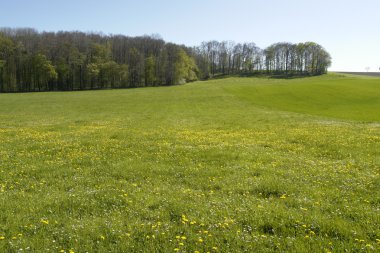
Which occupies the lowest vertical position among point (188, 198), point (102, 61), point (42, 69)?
point (188, 198)

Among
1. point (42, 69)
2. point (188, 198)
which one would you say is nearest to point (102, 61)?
point (42, 69)

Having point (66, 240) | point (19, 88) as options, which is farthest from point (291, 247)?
point (19, 88)

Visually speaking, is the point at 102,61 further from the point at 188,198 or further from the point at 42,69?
the point at 188,198

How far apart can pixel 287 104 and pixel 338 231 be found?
55625mm

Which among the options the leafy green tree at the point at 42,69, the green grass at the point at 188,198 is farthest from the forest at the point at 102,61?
the green grass at the point at 188,198

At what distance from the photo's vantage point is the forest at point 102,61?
368ft

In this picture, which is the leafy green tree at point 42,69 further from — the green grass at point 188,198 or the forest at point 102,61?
the green grass at point 188,198

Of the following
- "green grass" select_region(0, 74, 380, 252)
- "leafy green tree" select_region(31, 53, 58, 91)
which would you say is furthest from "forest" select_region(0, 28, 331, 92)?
"green grass" select_region(0, 74, 380, 252)

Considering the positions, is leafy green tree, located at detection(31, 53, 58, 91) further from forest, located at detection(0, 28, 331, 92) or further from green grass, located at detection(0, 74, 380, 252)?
green grass, located at detection(0, 74, 380, 252)

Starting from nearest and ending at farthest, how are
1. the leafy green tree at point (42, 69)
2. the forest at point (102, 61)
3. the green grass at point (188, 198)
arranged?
the green grass at point (188, 198), the leafy green tree at point (42, 69), the forest at point (102, 61)

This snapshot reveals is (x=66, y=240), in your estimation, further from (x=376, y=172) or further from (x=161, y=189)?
(x=376, y=172)

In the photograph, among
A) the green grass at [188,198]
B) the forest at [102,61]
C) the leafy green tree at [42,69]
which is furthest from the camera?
the forest at [102,61]

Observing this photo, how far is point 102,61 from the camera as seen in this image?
120 m

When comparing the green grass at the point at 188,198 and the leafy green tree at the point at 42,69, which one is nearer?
the green grass at the point at 188,198
